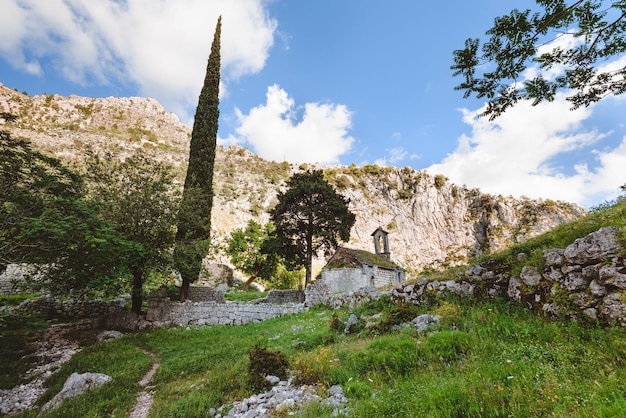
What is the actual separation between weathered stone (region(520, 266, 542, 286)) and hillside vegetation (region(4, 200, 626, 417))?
0.75 metres

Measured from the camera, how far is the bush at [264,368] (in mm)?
7328

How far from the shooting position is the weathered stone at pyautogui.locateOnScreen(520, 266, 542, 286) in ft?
23.8

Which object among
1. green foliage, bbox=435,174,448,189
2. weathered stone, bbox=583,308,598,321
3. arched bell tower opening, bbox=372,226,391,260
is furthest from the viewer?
green foliage, bbox=435,174,448,189

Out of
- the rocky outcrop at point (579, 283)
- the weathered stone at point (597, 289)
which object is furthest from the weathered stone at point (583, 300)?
the weathered stone at point (597, 289)

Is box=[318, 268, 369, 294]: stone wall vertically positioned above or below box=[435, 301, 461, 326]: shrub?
above

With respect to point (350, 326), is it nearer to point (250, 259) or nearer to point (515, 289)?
point (515, 289)

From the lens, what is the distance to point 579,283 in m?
6.22

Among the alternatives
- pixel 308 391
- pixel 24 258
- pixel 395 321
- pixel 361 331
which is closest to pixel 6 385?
pixel 24 258

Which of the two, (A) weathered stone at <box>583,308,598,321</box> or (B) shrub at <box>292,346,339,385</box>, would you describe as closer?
(A) weathered stone at <box>583,308,598,321</box>

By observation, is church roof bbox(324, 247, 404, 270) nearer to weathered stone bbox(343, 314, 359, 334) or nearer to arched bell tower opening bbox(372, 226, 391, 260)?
arched bell tower opening bbox(372, 226, 391, 260)

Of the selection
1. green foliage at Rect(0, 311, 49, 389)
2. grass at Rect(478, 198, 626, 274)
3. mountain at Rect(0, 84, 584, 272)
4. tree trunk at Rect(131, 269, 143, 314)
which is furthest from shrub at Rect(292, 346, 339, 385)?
mountain at Rect(0, 84, 584, 272)

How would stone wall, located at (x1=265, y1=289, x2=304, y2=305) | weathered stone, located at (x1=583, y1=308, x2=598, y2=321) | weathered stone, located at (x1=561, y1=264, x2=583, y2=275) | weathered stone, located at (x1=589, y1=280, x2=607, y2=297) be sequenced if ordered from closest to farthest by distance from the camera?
weathered stone, located at (x1=583, y1=308, x2=598, y2=321) < weathered stone, located at (x1=589, y1=280, x2=607, y2=297) < weathered stone, located at (x1=561, y1=264, x2=583, y2=275) < stone wall, located at (x1=265, y1=289, x2=304, y2=305)

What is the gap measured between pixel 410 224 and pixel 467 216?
17756mm

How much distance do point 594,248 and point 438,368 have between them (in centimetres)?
437
